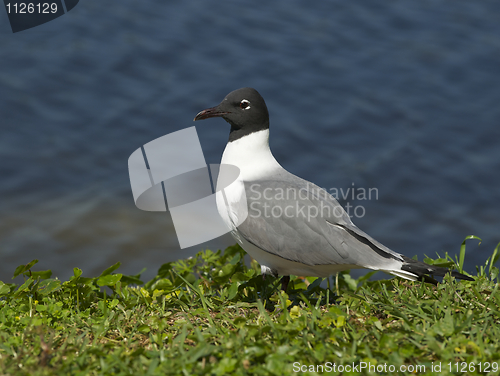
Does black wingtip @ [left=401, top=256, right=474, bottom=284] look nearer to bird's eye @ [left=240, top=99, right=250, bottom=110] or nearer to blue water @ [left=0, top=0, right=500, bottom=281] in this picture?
bird's eye @ [left=240, top=99, right=250, bottom=110]

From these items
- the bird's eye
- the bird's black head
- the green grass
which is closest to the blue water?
the green grass

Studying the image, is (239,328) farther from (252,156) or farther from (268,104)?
(268,104)

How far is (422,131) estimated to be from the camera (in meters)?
8.04

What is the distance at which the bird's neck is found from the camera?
4.37 metres

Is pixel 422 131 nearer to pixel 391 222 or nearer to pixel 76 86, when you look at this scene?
pixel 391 222

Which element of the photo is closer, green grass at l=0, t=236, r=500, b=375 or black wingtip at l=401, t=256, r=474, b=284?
green grass at l=0, t=236, r=500, b=375

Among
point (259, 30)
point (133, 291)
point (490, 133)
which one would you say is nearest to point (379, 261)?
point (133, 291)

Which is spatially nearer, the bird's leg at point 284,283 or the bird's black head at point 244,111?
the bird's leg at point 284,283

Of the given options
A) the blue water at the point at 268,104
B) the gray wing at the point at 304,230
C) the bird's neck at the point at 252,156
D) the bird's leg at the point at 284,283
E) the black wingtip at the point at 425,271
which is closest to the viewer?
the black wingtip at the point at 425,271

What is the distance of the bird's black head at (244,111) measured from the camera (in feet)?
14.5

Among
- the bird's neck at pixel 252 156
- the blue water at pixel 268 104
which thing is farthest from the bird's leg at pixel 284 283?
the blue water at pixel 268 104

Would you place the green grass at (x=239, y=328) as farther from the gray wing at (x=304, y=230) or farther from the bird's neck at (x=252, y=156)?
the bird's neck at (x=252, y=156)

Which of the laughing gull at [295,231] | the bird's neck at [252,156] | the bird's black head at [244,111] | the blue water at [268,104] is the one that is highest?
the bird's black head at [244,111]

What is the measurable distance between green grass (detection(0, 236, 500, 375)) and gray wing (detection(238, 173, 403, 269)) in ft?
0.99
